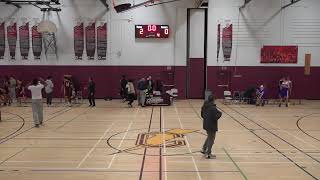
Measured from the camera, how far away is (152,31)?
2619 centimetres

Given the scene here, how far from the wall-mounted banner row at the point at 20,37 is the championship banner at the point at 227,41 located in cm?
1199

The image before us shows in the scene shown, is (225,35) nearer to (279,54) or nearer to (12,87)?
(279,54)

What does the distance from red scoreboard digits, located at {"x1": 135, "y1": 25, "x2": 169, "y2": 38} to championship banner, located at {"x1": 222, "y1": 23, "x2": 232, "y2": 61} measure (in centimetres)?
373

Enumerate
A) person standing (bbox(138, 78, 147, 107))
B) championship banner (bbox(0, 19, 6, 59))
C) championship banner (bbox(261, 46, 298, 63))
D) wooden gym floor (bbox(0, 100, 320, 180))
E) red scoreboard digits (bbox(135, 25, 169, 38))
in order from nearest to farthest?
wooden gym floor (bbox(0, 100, 320, 180)) → person standing (bbox(138, 78, 147, 107)) → red scoreboard digits (bbox(135, 25, 169, 38)) → championship banner (bbox(261, 46, 298, 63)) → championship banner (bbox(0, 19, 6, 59))

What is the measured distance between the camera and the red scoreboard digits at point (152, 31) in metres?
26.2

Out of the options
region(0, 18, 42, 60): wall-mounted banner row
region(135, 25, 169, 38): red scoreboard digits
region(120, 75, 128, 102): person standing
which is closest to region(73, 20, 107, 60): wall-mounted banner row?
region(135, 25, 169, 38): red scoreboard digits

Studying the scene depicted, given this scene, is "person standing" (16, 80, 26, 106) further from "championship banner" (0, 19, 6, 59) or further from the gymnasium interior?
"championship banner" (0, 19, 6, 59)

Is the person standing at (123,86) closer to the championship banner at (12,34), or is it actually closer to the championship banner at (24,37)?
the championship banner at (24,37)

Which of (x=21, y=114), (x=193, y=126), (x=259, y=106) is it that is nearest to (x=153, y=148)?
(x=193, y=126)

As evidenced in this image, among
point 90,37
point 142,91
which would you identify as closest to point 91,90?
point 142,91

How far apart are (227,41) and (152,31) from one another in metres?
4.93

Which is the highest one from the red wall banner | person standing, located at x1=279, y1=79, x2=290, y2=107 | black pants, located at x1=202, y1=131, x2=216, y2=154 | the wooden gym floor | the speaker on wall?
the red wall banner

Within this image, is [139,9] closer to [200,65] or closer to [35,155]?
[200,65]

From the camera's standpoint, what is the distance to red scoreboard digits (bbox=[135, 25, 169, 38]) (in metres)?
26.2
